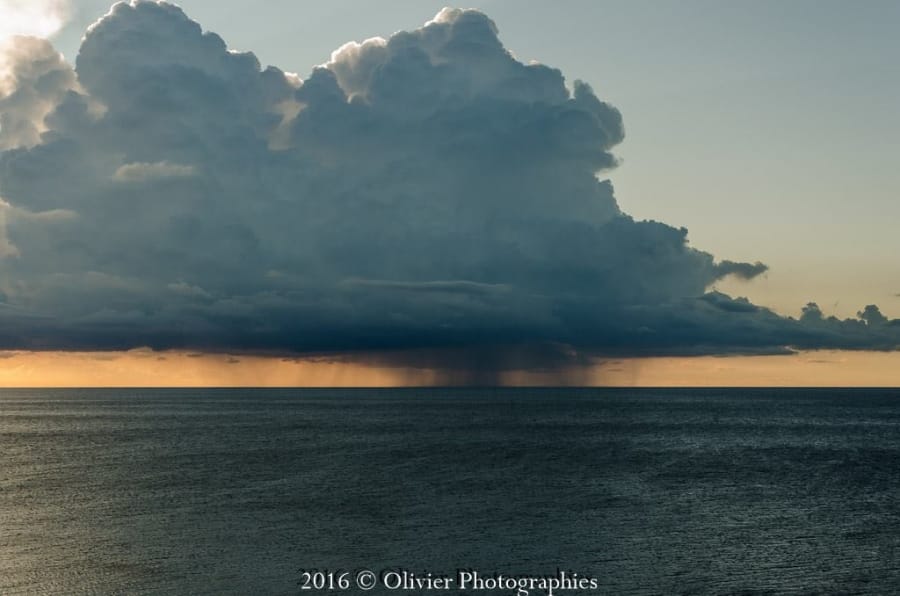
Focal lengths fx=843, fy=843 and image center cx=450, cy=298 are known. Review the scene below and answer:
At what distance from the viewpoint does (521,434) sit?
183m

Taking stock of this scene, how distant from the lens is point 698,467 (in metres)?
116

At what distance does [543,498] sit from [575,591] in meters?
33.2

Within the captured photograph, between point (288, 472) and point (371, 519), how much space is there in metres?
36.0

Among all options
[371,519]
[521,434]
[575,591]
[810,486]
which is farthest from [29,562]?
[521,434]

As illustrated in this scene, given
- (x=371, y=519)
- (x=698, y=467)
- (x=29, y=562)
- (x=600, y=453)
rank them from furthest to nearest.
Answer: (x=600, y=453) → (x=698, y=467) → (x=371, y=519) → (x=29, y=562)

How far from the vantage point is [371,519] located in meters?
73.3

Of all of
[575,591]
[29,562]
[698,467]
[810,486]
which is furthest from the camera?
[698,467]

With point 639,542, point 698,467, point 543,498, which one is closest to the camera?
point 639,542

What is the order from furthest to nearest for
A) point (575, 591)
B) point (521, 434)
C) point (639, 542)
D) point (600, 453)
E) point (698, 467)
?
1. point (521, 434)
2. point (600, 453)
3. point (698, 467)
4. point (639, 542)
5. point (575, 591)

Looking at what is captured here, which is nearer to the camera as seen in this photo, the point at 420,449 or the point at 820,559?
the point at 820,559

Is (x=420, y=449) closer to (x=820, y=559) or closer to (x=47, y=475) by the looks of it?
(x=47, y=475)

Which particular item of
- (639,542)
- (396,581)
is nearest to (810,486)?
(639,542)

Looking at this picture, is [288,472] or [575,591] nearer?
[575,591]

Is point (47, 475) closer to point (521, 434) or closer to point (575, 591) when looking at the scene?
point (575, 591)
